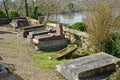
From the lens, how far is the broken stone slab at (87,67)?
5773 millimetres

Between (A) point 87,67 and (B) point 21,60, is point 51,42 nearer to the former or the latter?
(B) point 21,60

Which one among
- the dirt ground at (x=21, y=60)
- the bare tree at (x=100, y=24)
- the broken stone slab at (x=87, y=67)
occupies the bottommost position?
the dirt ground at (x=21, y=60)

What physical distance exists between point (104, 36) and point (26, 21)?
9.66 meters

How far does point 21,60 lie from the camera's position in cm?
827

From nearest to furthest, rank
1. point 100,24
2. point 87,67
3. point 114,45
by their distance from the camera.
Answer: point 87,67 → point 114,45 → point 100,24

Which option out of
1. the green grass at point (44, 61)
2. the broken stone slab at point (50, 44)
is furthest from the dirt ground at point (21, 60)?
the broken stone slab at point (50, 44)

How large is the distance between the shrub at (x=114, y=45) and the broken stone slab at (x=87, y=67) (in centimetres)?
116

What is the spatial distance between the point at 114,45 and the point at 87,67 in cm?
227

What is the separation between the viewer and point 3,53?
30.5ft

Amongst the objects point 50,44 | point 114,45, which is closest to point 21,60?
point 50,44

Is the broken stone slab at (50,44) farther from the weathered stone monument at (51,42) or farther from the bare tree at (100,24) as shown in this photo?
the bare tree at (100,24)

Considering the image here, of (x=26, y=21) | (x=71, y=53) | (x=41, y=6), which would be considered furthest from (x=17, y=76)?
(x=41, y=6)

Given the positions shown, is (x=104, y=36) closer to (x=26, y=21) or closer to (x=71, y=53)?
(x=71, y=53)

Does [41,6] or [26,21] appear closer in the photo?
[26,21]
